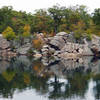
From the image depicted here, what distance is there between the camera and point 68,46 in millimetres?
61625

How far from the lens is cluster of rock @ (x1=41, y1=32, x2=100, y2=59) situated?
199 feet

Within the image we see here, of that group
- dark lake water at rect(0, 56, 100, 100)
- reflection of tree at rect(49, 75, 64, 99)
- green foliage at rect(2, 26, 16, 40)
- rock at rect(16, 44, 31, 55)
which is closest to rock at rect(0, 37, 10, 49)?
green foliage at rect(2, 26, 16, 40)

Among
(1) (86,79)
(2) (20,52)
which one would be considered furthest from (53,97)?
(2) (20,52)

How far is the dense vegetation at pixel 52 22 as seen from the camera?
70.5m

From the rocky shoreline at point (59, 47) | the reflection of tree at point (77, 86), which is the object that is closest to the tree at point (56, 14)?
the rocky shoreline at point (59, 47)

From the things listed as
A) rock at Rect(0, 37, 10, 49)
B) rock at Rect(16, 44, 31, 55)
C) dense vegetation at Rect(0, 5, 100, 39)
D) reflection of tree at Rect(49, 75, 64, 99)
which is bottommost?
reflection of tree at Rect(49, 75, 64, 99)

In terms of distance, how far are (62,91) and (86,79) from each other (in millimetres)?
6671

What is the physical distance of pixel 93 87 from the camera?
24.7m

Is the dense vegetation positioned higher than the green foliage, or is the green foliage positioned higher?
the dense vegetation

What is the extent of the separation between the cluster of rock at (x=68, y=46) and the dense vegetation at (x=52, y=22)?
12.8 feet

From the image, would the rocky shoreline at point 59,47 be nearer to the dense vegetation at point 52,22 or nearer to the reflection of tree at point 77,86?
the dense vegetation at point 52,22

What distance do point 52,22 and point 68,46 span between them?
13202 millimetres

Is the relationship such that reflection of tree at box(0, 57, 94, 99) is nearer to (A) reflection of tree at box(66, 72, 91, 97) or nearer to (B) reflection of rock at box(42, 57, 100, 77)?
(A) reflection of tree at box(66, 72, 91, 97)

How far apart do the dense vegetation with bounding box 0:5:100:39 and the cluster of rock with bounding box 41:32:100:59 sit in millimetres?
3903
